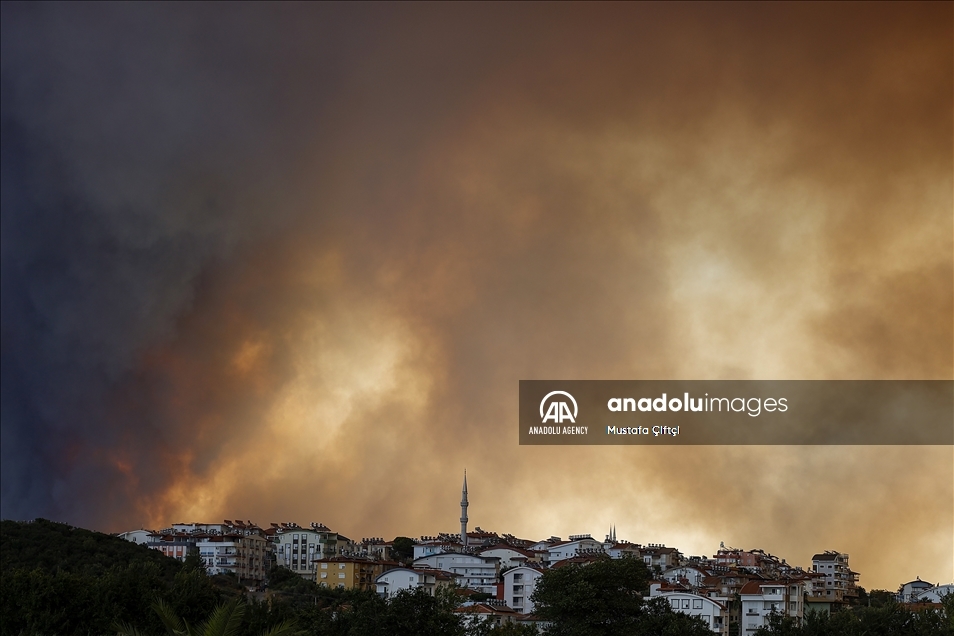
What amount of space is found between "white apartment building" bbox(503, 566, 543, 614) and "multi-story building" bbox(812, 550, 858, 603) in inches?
702

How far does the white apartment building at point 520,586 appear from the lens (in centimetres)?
5719

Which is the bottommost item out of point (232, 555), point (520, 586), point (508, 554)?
point (520, 586)

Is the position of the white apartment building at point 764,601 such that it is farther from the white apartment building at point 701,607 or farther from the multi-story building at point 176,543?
the multi-story building at point 176,543

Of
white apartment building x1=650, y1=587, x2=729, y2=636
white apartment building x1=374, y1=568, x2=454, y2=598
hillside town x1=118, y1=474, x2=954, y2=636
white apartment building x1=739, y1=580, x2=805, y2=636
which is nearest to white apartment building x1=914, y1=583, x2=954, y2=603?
hillside town x1=118, y1=474, x2=954, y2=636

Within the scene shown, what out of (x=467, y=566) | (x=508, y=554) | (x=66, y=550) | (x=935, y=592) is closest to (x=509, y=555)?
(x=508, y=554)

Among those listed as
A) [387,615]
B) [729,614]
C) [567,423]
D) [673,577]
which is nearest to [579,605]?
[387,615]

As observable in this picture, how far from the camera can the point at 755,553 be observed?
6956 cm

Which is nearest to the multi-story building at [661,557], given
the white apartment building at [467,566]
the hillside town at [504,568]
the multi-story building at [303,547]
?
the hillside town at [504,568]

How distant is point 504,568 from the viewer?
65.9 metres

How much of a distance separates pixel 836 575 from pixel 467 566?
2450 cm

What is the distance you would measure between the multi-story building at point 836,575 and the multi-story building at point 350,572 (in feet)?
93.1

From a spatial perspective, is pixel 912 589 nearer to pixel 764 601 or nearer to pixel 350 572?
pixel 764 601

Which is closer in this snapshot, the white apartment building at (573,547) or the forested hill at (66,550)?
the forested hill at (66,550)

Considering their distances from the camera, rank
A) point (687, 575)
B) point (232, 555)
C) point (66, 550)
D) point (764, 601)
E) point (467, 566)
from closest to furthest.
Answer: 1. point (764, 601)
2. point (66, 550)
3. point (687, 575)
4. point (467, 566)
5. point (232, 555)
